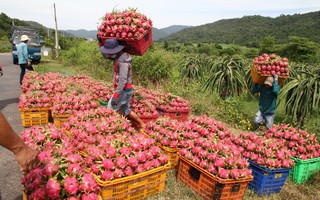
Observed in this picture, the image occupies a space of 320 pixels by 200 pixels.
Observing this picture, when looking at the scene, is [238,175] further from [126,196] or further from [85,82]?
[85,82]

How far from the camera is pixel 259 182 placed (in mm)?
3445

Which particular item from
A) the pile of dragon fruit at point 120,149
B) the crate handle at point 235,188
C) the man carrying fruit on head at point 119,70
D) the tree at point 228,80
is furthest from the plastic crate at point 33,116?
the tree at point 228,80

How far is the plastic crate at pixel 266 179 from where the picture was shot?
3.40m

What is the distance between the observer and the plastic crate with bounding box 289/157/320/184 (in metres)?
3.83

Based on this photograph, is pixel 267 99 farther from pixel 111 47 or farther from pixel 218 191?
pixel 111 47

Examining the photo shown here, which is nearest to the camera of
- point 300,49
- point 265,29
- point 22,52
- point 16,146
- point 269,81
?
point 16,146

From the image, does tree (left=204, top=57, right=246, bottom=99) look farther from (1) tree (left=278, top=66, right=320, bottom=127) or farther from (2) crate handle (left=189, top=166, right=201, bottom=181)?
(2) crate handle (left=189, top=166, right=201, bottom=181)

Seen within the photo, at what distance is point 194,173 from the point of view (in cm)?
330

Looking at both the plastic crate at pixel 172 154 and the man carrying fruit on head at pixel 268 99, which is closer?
the plastic crate at pixel 172 154

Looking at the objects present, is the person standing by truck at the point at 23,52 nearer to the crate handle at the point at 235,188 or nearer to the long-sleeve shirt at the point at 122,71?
the long-sleeve shirt at the point at 122,71

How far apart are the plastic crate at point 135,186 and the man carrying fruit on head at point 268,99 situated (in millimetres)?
3575

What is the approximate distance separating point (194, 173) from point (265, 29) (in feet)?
349

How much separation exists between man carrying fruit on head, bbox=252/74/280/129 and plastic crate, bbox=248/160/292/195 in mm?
2424

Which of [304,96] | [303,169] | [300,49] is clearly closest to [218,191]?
[303,169]
